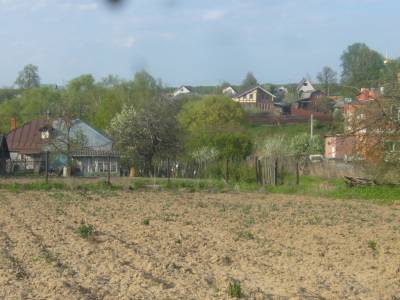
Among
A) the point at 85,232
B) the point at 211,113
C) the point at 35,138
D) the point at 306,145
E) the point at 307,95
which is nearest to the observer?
the point at 85,232

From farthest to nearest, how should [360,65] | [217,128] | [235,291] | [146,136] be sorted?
[217,128], [146,136], [360,65], [235,291]

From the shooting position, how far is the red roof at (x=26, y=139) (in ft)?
232

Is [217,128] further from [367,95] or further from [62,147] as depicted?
[367,95]

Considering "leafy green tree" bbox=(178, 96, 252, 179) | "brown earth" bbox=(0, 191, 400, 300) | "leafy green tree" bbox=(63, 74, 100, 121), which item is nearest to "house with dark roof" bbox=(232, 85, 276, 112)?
"leafy green tree" bbox=(63, 74, 100, 121)

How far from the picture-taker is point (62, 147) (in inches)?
2133

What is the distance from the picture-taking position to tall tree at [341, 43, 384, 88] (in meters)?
43.8

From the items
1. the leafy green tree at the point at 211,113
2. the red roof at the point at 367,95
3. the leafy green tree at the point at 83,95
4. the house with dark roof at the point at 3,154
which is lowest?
the house with dark roof at the point at 3,154

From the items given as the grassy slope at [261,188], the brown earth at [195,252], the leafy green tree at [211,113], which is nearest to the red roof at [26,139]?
the leafy green tree at [211,113]

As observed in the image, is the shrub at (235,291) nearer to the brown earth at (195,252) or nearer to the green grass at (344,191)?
the brown earth at (195,252)

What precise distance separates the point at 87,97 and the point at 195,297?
90.9 meters

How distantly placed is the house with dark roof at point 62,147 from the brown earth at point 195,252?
31.6 m

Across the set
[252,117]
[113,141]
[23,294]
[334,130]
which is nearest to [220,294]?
[23,294]

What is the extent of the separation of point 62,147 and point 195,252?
139 ft

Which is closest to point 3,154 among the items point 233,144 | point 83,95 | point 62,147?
point 62,147
